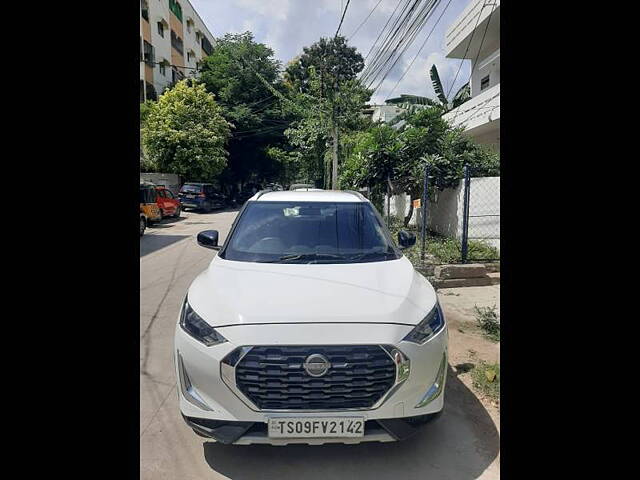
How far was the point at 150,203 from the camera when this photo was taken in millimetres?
15547

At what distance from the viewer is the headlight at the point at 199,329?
88.0 inches

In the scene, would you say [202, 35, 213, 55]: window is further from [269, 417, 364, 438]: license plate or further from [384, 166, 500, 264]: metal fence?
[269, 417, 364, 438]: license plate

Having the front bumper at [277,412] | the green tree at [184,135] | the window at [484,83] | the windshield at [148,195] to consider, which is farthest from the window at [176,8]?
the front bumper at [277,412]

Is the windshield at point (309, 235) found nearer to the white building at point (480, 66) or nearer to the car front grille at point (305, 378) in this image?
the car front grille at point (305, 378)

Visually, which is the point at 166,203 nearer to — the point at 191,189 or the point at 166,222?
the point at 166,222

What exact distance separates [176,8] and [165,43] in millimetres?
4710

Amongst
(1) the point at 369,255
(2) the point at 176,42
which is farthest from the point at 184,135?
(1) the point at 369,255

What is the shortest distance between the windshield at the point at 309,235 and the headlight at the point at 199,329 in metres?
0.77

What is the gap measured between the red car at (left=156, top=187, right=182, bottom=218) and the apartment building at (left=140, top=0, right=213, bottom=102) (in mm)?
10392

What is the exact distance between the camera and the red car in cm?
1744
